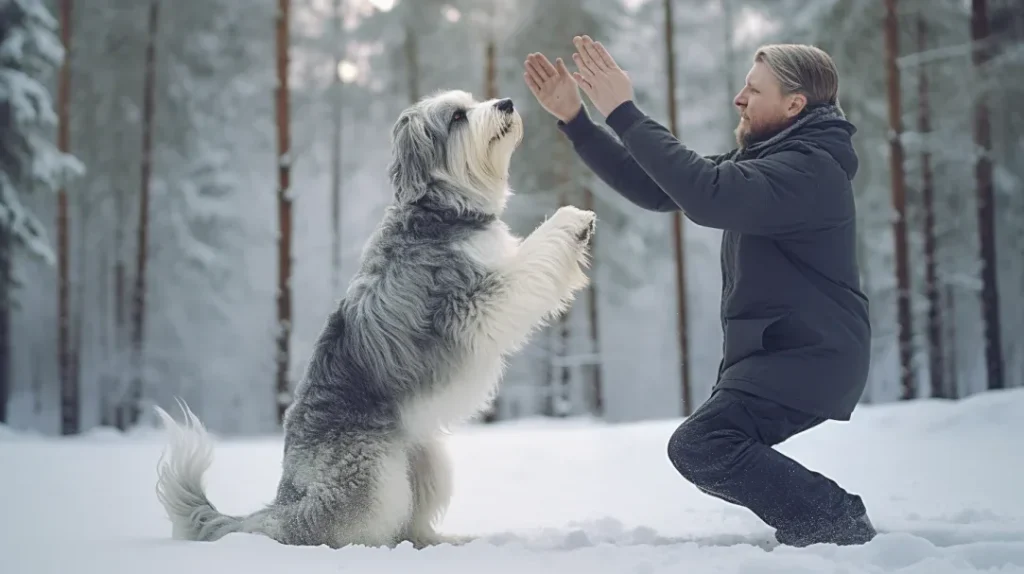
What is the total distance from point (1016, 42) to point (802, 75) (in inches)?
444

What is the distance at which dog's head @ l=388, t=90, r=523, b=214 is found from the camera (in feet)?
11.8

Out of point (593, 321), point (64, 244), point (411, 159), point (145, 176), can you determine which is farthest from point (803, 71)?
point (145, 176)

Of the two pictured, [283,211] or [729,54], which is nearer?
[283,211]

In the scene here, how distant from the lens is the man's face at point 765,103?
3.10 metres

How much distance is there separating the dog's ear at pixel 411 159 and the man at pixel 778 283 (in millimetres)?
839

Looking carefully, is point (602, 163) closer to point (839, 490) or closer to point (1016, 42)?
point (839, 490)

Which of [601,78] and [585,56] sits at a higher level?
[585,56]

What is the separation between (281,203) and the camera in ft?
37.4

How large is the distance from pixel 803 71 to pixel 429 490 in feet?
7.79

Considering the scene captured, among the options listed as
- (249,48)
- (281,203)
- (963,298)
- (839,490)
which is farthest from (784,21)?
(839,490)

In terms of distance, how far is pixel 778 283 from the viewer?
2961mm

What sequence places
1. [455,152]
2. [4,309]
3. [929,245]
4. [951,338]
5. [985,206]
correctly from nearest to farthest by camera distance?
[455,152] < [985,206] < [929,245] < [4,309] < [951,338]

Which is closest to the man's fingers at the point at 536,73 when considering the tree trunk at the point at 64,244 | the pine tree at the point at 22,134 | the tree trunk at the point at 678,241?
the tree trunk at the point at 678,241

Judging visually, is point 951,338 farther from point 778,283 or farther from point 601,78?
point 601,78
